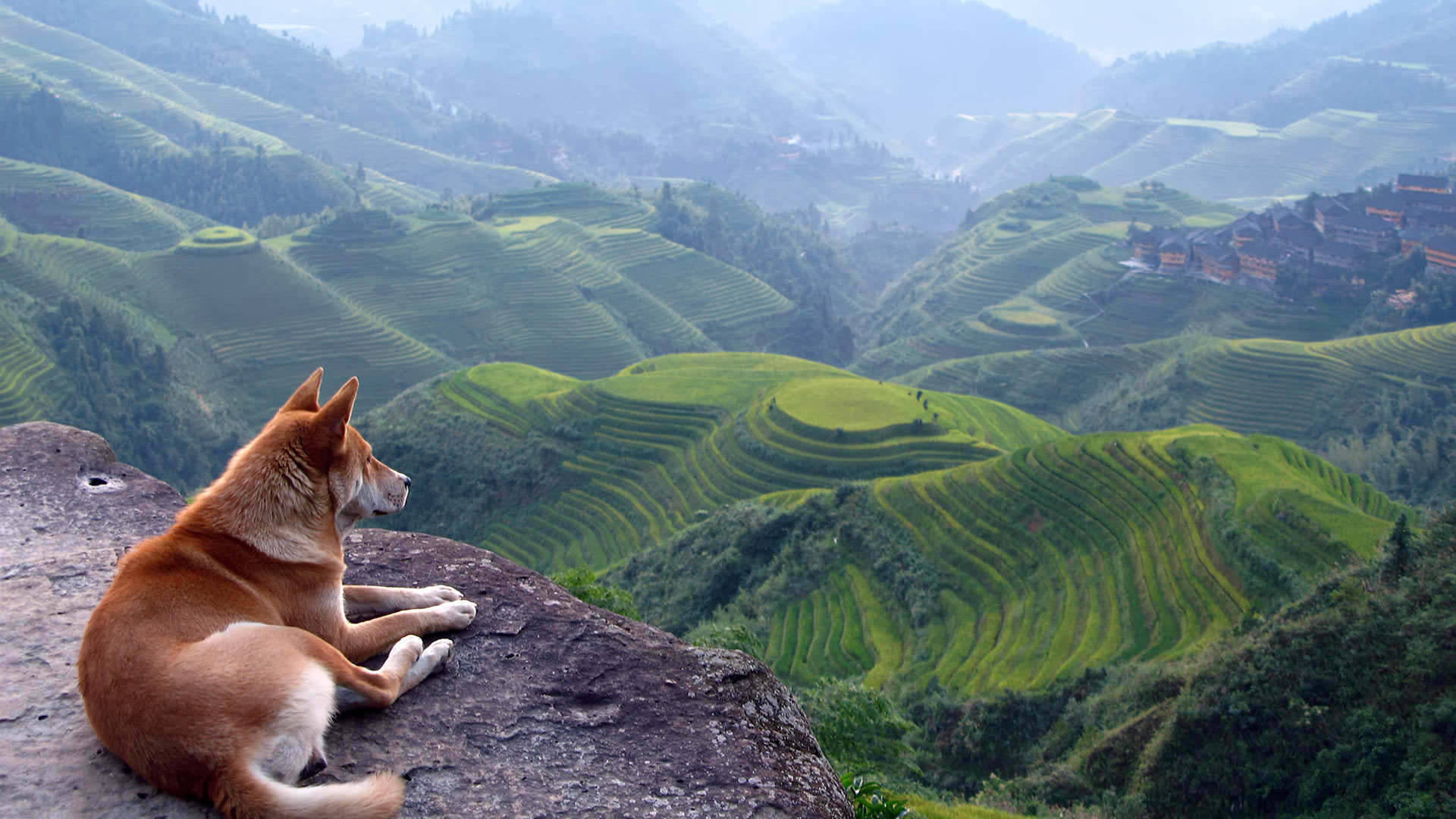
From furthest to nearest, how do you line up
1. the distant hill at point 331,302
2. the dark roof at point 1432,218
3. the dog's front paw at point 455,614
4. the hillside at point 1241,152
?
1. the hillside at point 1241,152
2. the dark roof at point 1432,218
3. the distant hill at point 331,302
4. the dog's front paw at point 455,614

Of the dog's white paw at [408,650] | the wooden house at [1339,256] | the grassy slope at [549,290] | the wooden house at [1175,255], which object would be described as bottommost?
the grassy slope at [549,290]

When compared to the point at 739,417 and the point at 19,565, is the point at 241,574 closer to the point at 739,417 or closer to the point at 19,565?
the point at 19,565

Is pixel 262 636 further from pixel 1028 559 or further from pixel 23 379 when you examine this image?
pixel 23 379

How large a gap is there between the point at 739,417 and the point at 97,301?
3220 centimetres

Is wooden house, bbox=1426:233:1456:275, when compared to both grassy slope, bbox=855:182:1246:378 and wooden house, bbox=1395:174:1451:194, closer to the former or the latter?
wooden house, bbox=1395:174:1451:194

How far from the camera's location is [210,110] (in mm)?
99438

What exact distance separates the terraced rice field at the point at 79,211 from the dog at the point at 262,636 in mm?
65348

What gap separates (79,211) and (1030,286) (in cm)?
5890

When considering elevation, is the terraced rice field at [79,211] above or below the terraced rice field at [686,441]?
below

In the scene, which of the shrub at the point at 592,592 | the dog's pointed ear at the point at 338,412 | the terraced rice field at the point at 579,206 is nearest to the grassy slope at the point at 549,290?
the terraced rice field at the point at 579,206

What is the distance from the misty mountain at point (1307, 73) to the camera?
110 metres

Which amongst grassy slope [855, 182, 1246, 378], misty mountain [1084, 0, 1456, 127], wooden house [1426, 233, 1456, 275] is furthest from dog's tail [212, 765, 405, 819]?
misty mountain [1084, 0, 1456, 127]

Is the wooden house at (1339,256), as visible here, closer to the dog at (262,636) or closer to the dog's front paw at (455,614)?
the dog's front paw at (455,614)

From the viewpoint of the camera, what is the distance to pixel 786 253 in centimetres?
7894
